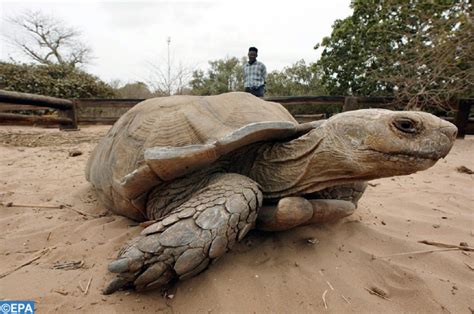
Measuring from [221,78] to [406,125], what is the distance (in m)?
16.7

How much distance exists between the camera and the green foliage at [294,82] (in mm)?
14570

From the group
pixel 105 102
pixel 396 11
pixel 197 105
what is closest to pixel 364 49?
pixel 396 11

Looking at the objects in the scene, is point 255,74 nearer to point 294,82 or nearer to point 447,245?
point 447,245

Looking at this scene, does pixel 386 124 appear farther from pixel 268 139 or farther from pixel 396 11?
pixel 396 11

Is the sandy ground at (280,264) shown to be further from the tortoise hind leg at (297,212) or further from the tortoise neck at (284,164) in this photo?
the tortoise neck at (284,164)

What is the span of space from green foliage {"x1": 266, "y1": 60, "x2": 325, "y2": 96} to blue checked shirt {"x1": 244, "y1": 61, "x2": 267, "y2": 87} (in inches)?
314

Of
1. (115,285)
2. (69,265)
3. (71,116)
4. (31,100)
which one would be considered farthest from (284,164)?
(71,116)

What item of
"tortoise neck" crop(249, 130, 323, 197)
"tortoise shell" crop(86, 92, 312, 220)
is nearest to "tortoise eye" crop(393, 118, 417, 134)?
"tortoise neck" crop(249, 130, 323, 197)

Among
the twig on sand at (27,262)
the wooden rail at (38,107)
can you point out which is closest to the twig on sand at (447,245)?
the twig on sand at (27,262)

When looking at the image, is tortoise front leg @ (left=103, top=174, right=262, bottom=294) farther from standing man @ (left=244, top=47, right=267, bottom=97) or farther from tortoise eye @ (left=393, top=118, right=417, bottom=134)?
standing man @ (left=244, top=47, right=267, bottom=97)

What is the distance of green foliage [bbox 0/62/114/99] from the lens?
12148 millimetres

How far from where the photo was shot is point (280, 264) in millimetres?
1491

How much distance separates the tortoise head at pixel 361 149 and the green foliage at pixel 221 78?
1561 cm

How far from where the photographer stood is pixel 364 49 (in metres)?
9.80
